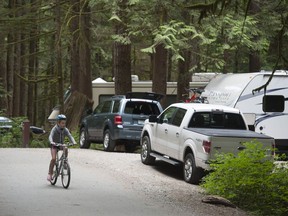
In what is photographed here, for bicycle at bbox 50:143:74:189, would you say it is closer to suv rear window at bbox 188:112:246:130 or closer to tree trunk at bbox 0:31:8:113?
suv rear window at bbox 188:112:246:130

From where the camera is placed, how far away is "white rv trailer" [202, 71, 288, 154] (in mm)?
22225

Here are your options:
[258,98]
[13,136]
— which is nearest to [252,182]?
[258,98]

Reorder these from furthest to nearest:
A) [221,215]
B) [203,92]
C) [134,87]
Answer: [134,87]
[203,92]
[221,215]

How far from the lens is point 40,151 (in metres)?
22.9

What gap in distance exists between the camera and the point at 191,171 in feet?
52.8

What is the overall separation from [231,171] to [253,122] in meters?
9.43

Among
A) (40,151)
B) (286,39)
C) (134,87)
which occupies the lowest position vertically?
(40,151)

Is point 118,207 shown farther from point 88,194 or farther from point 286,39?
point 286,39

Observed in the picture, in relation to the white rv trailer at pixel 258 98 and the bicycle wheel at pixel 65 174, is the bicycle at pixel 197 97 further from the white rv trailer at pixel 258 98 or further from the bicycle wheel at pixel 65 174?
the bicycle wheel at pixel 65 174

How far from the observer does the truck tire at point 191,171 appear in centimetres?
1594

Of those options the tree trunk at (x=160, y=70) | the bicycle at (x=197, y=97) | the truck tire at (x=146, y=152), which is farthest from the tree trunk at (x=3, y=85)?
the truck tire at (x=146, y=152)

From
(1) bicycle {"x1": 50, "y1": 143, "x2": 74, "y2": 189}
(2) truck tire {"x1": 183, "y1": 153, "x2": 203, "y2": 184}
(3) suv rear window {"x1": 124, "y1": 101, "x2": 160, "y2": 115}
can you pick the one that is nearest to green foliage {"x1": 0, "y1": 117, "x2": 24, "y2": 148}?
(3) suv rear window {"x1": 124, "y1": 101, "x2": 160, "y2": 115}

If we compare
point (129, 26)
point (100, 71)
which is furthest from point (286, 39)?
point (100, 71)

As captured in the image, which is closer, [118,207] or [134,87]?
[118,207]
